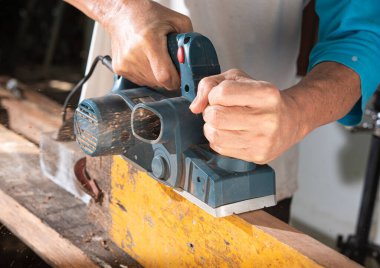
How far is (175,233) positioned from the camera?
1277 millimetres

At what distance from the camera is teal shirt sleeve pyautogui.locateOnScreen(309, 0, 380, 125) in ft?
4.49

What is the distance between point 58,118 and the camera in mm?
2166

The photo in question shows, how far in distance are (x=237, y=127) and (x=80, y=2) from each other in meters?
0.60

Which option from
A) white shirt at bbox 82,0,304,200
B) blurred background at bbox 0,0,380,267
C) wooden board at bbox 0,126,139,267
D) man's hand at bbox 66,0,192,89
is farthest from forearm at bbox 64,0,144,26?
blurred background at bbox 0,0,380,267

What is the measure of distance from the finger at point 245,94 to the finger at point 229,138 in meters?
0.06

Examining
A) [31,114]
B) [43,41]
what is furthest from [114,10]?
[43,41]

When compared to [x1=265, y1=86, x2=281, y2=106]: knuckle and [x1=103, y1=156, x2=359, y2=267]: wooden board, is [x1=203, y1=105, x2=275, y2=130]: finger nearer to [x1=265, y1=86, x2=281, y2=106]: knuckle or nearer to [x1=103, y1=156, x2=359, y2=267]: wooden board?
[x1=265, y1=86, x2=281, y2=106]: knuckle

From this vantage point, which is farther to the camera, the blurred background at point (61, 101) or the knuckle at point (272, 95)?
the blurred background at point (61, 101)

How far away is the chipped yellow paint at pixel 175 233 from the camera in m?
1.08

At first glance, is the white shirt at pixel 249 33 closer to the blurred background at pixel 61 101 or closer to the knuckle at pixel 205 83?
the knuckle at pixel 205 83

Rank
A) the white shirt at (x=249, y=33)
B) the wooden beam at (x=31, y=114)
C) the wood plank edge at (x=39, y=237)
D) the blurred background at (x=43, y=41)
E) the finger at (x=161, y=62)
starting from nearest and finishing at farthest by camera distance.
A: 1. the finger at (x=161, y=62)
2. the wood plank edge at (x=39, y=237)
3. the white shirt at (x=249, y=33)
4. the wooden beam at (x=31, y=114)
5. the blurred background at (x=43, y=41)

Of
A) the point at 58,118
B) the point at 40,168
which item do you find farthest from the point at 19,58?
the point at 40,168

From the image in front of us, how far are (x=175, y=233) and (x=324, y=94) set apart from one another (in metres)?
0.47

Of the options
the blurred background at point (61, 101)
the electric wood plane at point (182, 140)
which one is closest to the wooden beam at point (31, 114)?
the blurred background at point (61, 101)
